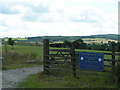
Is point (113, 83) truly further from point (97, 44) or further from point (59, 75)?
point (97, 44)

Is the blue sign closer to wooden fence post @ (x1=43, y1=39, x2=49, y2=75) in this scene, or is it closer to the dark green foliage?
the dark green foliage

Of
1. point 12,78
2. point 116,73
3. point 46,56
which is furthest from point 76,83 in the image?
point 12,78

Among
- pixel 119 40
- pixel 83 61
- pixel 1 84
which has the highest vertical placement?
pixel 119 40

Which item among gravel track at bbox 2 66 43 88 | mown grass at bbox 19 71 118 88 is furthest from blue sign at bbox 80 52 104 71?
gravel track at bbox 2 66 43 88

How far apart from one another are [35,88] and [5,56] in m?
12.0

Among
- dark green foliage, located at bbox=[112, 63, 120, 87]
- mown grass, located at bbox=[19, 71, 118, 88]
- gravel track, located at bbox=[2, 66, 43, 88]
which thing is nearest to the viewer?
dark green foliage, located at bbox=[112, 63, 120, 87]

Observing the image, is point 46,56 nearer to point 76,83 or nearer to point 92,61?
point 92,61

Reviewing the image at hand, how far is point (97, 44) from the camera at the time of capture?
15289 mm

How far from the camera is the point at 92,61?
9.09m

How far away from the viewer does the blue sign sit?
8875mm

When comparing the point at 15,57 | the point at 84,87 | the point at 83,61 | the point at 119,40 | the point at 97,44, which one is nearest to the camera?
the point at 84,87

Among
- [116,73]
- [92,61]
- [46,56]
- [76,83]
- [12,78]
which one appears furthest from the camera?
[46,56]

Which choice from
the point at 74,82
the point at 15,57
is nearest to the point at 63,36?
the point at 15,57

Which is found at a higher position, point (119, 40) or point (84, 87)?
point (119, 40)
